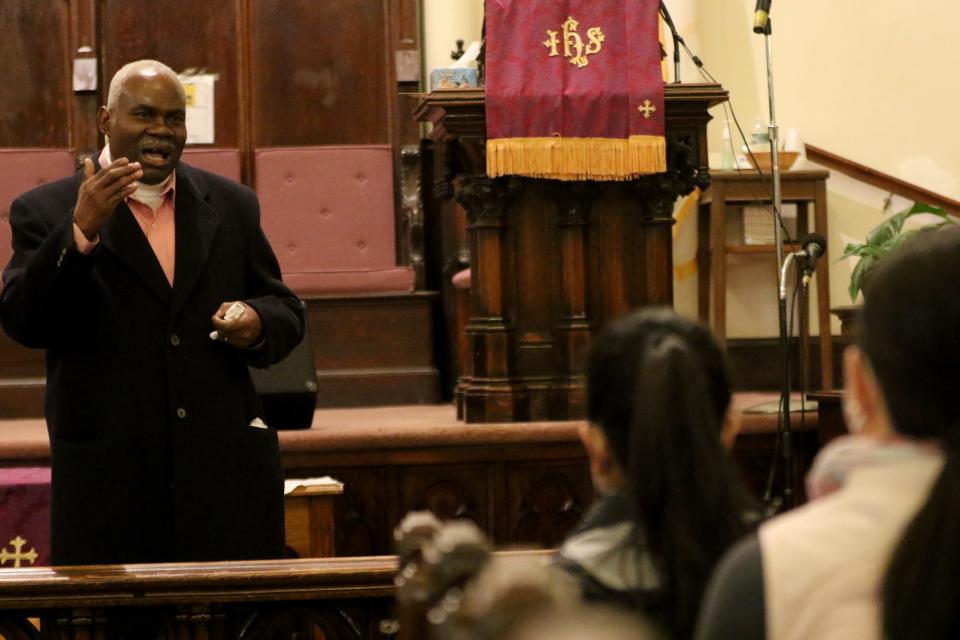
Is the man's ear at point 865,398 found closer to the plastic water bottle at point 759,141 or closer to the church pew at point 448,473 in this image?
the church pew at point 448,473

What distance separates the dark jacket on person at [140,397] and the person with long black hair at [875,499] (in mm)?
1928

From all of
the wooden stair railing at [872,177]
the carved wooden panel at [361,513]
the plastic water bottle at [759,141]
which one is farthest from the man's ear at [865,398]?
the wooden stair railing at [872,177]

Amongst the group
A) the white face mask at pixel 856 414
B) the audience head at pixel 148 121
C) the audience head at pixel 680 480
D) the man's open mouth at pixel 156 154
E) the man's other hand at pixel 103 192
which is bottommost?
the audience head at pixel 680 480

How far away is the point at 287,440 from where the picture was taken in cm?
482

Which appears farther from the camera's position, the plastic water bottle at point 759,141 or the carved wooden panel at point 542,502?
the plastic water bottle at point 759,141

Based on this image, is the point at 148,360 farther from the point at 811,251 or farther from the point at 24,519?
the point at 811,251

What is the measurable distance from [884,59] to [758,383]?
1981mm

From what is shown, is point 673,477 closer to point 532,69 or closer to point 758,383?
point 532,69


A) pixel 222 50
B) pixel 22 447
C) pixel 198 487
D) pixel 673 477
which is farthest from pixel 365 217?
pixel 673 477

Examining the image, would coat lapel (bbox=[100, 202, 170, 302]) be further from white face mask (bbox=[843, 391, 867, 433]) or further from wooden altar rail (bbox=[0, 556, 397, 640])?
white face mask (bbox=[843, 391, 867, 433])

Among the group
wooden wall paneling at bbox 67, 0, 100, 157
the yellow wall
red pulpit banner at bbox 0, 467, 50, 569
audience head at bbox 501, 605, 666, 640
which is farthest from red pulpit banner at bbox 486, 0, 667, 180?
audience head at bbox 501, 605, 666, 640

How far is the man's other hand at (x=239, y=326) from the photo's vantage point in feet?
9.70

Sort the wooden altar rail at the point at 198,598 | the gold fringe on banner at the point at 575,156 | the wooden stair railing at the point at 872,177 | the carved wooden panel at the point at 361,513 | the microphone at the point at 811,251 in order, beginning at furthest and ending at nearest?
the wooden stair railing at the point at 872,177 → the microphone at the point at 811,251 → the gold fringe on banner at the point at 575,156 → the carved wooden panel at the point at 361,513 → the wooden altar rail at the point at 198,598

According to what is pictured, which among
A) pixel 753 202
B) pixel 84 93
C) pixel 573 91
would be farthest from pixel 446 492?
pixel 84 93
